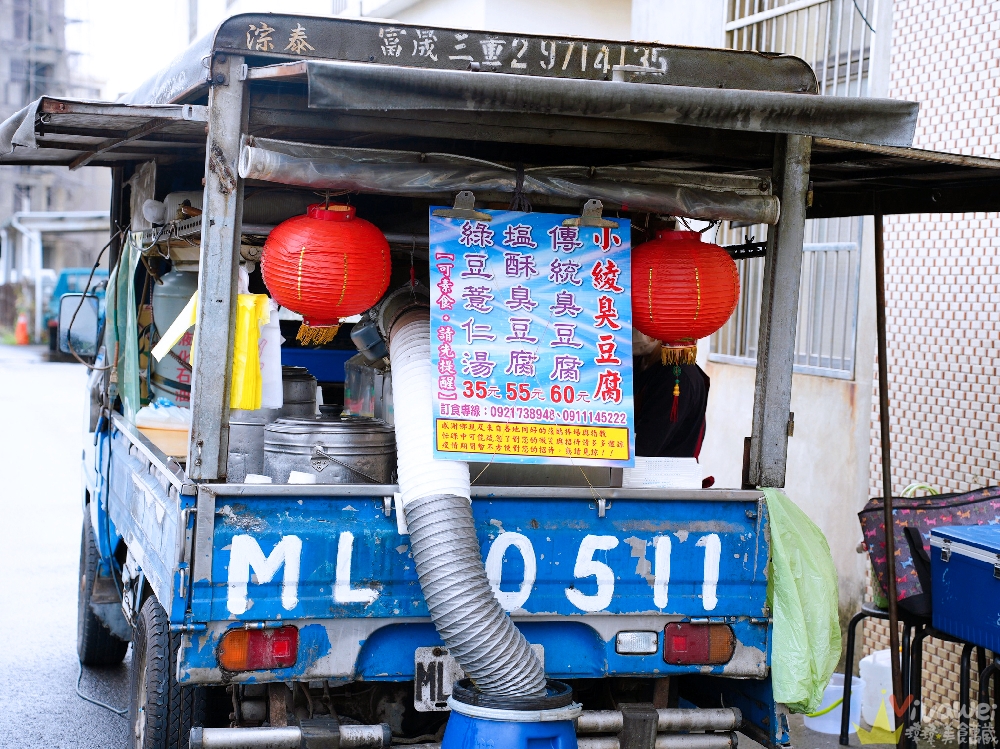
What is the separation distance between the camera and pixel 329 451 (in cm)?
391

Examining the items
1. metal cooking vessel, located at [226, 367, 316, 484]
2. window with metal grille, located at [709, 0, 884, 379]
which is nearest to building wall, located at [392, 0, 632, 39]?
window with metal grille, located at [709, 0, 884, 379]

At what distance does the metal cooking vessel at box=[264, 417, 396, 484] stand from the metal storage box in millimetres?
2436

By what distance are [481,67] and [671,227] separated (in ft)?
4.27

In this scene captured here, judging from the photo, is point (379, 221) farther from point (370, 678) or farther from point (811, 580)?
point (811, 580)

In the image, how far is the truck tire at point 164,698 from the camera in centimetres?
389

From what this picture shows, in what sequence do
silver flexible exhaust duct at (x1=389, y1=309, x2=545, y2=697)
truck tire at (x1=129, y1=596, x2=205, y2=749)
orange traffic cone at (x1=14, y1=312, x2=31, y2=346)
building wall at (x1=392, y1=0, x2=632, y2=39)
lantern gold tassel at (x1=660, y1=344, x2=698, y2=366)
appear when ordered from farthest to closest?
orange traffic cone at (x1=14, y1=312, x2=31, y2=346), building wall at (x1=392, y1=0, x2=632, y2=39), lantern gold tassel at (x1=660, y1=344, x2=698, y2=366), truck tire at (x1=129, y1=596, x2=205, y2=749), silver flexible exhaust duct at (x1=389, y1=309, x2=545, y2=697)

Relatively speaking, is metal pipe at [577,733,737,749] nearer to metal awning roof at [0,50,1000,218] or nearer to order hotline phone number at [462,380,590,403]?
order hotline phone number at [462,380,590,403]

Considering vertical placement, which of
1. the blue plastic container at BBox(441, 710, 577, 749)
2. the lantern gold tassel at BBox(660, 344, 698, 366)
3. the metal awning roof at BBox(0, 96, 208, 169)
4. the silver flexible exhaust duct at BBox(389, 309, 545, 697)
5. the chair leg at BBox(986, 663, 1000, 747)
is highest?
the metal awning roof at BBox(0, 96, 208, 169)

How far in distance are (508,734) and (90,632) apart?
156 inches

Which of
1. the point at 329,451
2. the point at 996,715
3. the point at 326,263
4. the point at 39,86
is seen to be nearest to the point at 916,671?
the point at 996,715

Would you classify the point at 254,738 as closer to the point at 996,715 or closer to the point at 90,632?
the point at 996,715

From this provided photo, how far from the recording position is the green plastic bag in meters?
4.02

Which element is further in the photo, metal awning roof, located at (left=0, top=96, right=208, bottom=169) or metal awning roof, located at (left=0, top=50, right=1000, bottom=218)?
metal awning roof, located at (left=0, top=96, right=208, bottom=169)

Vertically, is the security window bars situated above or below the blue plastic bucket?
above
